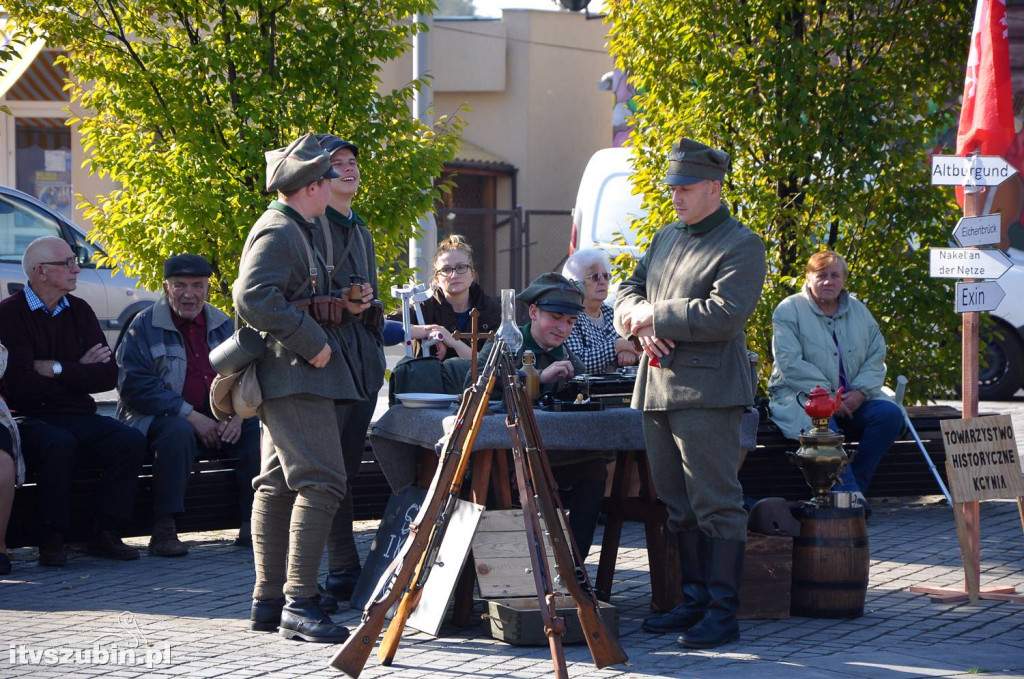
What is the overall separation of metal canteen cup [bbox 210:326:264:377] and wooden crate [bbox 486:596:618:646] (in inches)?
54.4

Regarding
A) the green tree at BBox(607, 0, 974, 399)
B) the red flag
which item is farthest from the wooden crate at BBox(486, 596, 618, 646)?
the green tree at BBox(607, 0, 974, 399)

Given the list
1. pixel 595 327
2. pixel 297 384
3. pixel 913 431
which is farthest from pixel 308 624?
pixel 913 431

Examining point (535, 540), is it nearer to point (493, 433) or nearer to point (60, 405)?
point (493, 433)

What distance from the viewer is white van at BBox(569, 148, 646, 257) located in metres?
14.8

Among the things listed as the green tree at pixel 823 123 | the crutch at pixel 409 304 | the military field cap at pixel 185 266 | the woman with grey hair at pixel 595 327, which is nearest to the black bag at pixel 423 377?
the crutch at pixel 409 304

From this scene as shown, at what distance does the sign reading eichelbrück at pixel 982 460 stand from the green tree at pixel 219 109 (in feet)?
11.4

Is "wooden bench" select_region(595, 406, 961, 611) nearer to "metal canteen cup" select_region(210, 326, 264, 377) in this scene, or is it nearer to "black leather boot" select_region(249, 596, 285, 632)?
"black leather boot" select_region(249, 596, 285, 632)

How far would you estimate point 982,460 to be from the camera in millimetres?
6434

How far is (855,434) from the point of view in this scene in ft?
27.4

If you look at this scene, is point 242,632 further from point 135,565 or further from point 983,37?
point 983,37

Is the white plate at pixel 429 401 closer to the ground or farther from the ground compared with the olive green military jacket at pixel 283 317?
closer to the ground

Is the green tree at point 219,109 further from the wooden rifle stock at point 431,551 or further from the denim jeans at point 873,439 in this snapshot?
the wooden rifle stock at point 431,551

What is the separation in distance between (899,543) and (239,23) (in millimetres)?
4748

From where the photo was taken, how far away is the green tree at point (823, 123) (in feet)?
28.4
